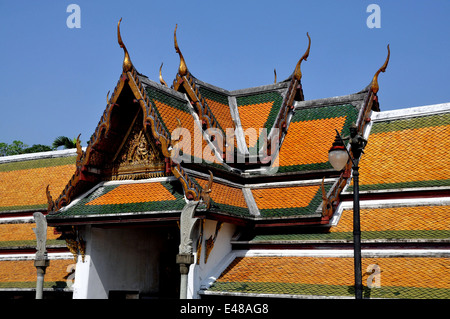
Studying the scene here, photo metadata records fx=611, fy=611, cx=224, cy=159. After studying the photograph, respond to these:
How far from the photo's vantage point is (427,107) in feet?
49.7

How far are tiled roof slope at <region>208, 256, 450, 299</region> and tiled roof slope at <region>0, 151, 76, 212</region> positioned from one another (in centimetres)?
742

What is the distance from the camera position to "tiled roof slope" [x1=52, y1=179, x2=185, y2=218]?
12875 mm

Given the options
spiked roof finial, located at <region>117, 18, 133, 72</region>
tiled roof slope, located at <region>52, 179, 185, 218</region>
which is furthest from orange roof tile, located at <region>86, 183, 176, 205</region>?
spiked roof finial, located at <region>117, 18, 133, 72</region>

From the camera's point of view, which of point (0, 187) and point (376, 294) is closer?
point (376, 294)

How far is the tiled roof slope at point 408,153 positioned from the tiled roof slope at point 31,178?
9.03m

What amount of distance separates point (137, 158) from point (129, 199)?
1.22m

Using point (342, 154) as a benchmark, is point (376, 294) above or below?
below

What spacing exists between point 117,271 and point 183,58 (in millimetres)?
5728

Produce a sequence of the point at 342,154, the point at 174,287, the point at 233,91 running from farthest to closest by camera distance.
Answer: the point at 233,91 → the point at 174,287 → the point at 342,154

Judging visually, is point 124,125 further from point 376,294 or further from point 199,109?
point 376,294

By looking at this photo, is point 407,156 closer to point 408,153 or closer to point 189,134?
point 408,153
